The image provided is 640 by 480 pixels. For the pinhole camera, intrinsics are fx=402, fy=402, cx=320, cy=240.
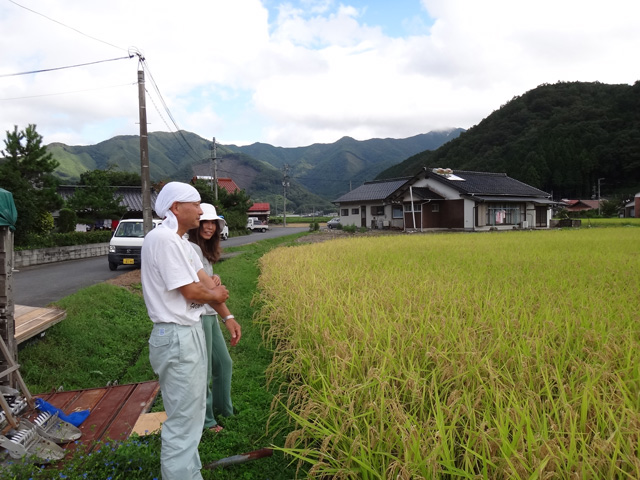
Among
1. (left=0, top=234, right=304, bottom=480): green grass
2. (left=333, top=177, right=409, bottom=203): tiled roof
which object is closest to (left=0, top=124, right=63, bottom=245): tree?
(left=0, top=234, right=304, bottom=480): green grass

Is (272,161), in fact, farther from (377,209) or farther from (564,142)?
(377,209)

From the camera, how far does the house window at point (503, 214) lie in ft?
88.7

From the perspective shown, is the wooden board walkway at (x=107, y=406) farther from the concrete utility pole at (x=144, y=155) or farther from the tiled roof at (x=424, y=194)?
the tiled roof at (x=424, y=194)

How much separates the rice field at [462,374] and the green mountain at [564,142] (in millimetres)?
50703

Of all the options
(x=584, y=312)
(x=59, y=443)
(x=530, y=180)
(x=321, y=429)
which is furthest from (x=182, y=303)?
(x=530, y=180)

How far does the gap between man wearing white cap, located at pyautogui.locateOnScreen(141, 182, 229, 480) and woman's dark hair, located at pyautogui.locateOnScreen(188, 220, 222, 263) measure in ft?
3.96

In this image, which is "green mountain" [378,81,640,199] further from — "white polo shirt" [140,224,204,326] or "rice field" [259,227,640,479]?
"white polo shirt" [140,224,204,326]

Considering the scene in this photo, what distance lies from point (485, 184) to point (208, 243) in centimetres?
2913

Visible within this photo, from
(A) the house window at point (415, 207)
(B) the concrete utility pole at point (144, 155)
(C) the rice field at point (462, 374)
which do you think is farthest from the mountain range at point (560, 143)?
(C) the rice field at point (462, 374)

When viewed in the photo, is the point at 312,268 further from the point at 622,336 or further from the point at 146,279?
the point at 146,279

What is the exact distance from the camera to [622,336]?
10.2ft

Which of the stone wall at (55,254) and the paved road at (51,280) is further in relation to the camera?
the stone wall at (55,254)

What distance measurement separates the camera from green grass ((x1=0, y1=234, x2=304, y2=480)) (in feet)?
7.49

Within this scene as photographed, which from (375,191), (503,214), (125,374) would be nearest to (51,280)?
(125,374)
